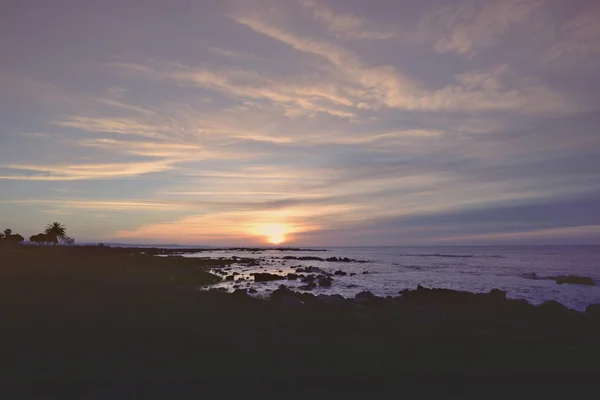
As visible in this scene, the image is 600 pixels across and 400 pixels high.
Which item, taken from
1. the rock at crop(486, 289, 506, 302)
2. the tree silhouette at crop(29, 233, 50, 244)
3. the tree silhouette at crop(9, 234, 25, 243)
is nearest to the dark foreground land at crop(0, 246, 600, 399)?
the rock at crop(486, 289, 506, 302)

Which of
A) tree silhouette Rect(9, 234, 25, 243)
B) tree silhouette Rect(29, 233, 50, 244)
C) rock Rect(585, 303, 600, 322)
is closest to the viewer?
rock Rect(585, 303, 600, 322)

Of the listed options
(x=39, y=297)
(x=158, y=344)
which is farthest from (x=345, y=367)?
(x=39, y=297)

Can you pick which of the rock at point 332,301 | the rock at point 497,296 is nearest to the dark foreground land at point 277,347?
the rock at point 332,301

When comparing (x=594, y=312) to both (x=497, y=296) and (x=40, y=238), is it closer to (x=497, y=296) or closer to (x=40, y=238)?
(x=497, y=296)

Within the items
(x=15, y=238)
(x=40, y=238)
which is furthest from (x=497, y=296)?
(x=40, y=238)

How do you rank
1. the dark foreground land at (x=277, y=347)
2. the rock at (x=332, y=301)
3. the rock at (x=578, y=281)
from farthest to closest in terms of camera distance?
1. the rock at (x=578, y=281)
2. the rock at (x=332, y=301)
3. the dark foreground land at (x=277, y=347)

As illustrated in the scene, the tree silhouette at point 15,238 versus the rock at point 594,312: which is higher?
the tree silhouette at point 15,238

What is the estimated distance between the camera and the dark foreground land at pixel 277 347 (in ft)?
33.2

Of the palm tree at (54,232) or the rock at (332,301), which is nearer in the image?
the rock at (332,301)

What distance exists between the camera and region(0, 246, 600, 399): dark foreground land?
33.2 ft

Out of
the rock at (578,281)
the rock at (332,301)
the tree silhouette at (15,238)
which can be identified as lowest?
the rock at (578,281)

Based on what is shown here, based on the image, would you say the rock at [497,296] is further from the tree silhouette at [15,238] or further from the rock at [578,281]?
the tree silhouette at [15,238]

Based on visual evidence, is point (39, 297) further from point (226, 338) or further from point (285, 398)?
point (285, 398)

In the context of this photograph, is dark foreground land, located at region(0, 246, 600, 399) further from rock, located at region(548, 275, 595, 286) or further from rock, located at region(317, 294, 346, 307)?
rock, located at region(548, 275, 595, 286)
